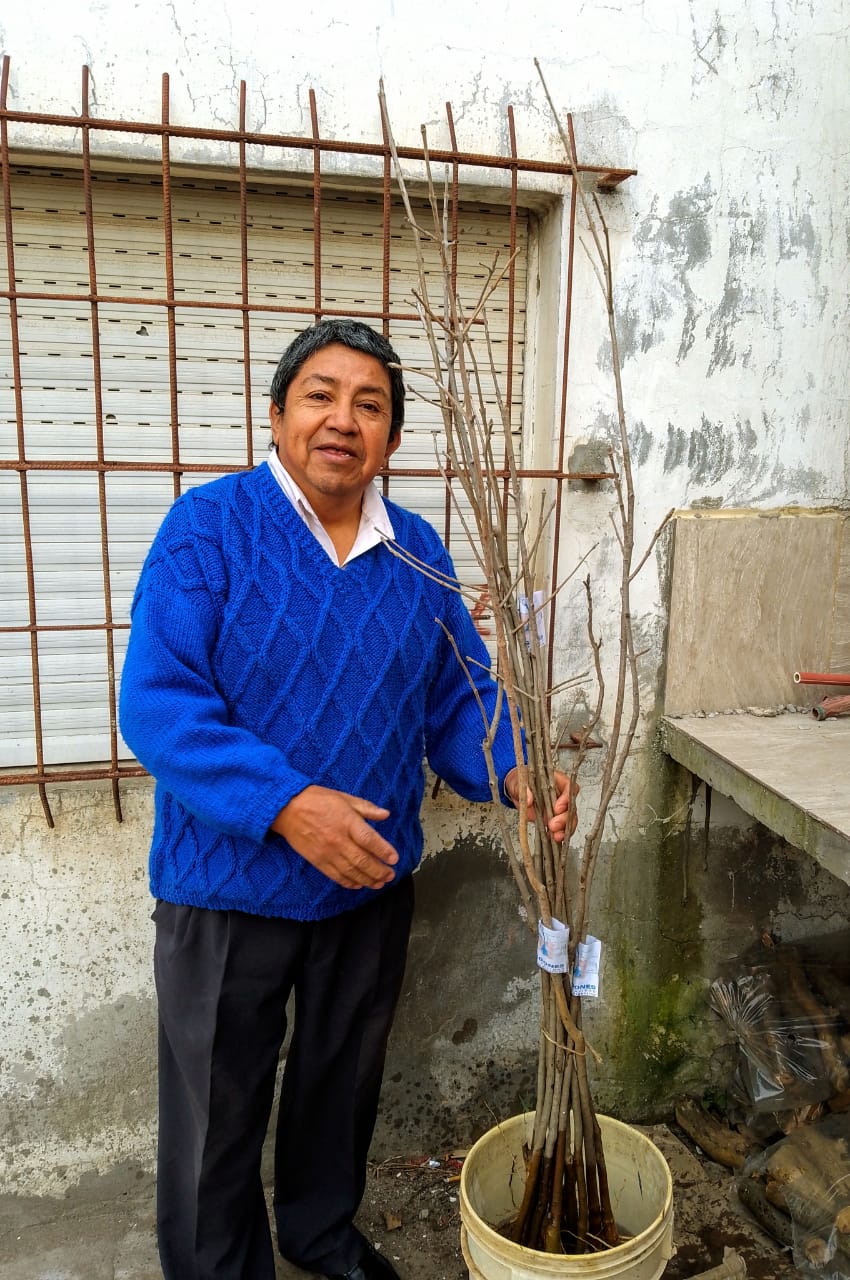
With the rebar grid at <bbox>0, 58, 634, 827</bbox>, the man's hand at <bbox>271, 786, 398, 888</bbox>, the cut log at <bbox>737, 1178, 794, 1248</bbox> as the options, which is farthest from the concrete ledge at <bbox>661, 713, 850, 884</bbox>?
the cut log at <bbox>737, 1178, 794, 1248</bbox>

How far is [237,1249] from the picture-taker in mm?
1932

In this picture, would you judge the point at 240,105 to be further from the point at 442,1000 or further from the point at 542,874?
the point at 442,1000

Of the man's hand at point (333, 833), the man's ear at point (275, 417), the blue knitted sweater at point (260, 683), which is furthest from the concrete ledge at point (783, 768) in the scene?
the man's ear at point (275, 417)

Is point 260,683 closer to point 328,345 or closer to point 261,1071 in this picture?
point 328,345

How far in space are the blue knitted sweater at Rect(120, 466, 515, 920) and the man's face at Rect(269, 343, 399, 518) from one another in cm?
9

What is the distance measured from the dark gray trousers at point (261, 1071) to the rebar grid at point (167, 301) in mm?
618

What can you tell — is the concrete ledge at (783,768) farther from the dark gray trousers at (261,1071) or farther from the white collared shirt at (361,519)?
the white collared shirt at (361,519)

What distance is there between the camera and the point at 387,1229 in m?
2.43

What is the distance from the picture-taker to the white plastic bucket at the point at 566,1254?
1.58 meters

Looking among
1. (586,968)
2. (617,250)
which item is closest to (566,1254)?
(586,968)

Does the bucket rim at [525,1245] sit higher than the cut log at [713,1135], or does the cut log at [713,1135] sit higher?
the bucket rim at [525,1245]

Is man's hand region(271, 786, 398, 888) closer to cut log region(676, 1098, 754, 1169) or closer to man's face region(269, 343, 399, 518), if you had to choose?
man's face region(269, 343, 399, 518)

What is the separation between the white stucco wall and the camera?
7.06ft

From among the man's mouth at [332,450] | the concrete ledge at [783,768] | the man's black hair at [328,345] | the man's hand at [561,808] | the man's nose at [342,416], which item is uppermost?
the man's black hair at [328,345]
